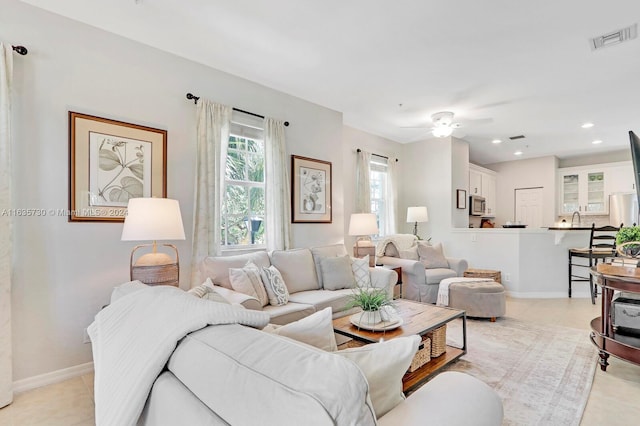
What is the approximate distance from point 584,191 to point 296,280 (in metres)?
7.20

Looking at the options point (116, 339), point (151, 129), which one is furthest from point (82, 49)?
point (116, 339)

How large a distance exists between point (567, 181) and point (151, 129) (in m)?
8.47

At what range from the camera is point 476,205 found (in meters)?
6.88

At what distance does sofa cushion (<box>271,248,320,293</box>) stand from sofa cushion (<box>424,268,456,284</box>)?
69.2 inches

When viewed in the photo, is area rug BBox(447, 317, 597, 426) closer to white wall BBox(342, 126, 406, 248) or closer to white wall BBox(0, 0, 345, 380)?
white wall BBox(342, 126, 406, 248)

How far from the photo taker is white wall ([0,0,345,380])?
236 cm

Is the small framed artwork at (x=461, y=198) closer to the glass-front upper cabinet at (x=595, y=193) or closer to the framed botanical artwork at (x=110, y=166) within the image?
the glass-front upper cabinet at (x=595, y=193)

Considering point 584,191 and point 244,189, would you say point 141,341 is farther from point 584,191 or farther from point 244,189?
point 584,191

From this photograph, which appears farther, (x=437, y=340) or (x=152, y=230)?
(x=437, y=340)

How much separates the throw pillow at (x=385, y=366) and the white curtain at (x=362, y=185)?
4.40m

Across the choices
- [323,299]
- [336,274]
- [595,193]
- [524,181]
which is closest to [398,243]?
[336,274]

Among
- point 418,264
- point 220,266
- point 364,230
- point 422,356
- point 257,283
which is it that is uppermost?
point 364,230

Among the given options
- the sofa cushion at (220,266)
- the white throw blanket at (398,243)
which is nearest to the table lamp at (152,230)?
the sofa cushion at (220,266)

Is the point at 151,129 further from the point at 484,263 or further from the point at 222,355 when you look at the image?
the point at 484,263
